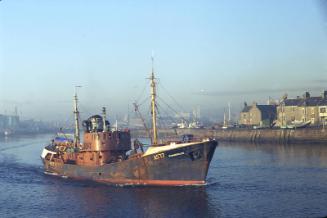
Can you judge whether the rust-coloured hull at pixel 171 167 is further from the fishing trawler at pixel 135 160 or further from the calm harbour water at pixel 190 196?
the calm harbour water at pixel 190 196

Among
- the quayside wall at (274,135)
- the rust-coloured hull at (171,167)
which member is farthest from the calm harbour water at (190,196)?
the quayside wall at (274,135)

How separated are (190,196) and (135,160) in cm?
724

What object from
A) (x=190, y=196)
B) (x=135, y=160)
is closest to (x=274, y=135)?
(x=135, y=160)

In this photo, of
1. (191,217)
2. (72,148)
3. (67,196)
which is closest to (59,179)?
(72,148)

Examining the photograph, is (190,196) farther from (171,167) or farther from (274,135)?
(274,135)

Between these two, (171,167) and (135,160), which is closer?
(171,167)

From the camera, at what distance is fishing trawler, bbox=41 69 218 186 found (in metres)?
39.5

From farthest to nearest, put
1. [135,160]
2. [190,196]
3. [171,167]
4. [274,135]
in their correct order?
[274,135]
[135,160]
[171,167]
[190,196]

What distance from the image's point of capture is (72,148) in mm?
53656

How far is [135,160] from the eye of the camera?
134 ft

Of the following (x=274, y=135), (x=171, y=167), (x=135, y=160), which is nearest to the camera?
(x=171, y=167)

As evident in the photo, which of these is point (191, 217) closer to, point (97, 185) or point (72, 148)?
point (97, 185)

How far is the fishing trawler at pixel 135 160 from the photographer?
3947 cm

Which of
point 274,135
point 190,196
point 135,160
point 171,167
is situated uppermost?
point 135,160
